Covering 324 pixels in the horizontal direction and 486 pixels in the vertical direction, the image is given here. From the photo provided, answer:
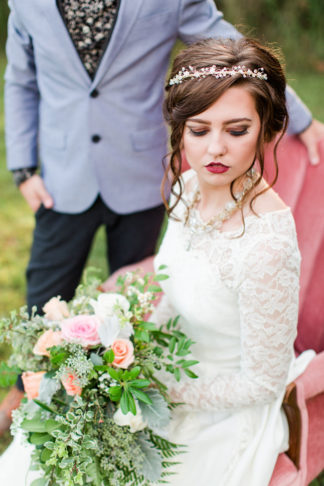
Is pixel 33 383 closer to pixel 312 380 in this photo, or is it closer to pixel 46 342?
pixel 46 342

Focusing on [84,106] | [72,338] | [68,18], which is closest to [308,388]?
[72,338]

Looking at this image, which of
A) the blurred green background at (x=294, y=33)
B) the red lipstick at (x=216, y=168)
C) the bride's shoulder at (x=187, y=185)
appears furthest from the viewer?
the blurred green background at (x=294, y=33)

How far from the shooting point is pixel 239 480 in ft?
5.21

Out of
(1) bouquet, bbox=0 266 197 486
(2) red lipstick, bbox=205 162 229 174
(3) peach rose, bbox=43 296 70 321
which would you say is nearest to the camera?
(1) bouquet, bbox=0 266 197 486

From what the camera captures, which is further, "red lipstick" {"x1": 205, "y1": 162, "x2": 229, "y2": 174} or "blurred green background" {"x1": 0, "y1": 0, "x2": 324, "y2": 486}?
"blurred green background" {"x1": 0, "y1": 0, "x2": 324, "y2": 486}

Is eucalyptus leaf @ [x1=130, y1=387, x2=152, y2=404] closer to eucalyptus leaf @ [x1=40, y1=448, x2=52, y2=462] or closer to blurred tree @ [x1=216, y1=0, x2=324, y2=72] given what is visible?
eucalyptus leaf @ [x1=40, y1=448, x2=52, y2=462]

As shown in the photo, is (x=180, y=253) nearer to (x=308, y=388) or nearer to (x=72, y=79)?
(x=308, y=388)

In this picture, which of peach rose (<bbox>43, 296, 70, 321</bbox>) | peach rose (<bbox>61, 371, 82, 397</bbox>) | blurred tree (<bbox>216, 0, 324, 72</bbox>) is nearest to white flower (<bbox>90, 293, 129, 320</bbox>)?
peach rose (<bbox>43, 296, 70, 321</bbox>)

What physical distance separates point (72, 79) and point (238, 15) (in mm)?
7144

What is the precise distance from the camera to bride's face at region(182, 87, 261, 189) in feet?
4.58

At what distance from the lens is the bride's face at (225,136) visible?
1396 mm

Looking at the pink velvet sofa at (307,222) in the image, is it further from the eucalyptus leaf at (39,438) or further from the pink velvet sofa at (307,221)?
the eucalyptus leaf at (39,438)

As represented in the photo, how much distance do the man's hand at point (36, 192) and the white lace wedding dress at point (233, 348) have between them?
79cm

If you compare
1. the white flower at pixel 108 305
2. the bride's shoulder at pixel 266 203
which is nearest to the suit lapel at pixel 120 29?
the bride's shoulder at pixel 266 203
